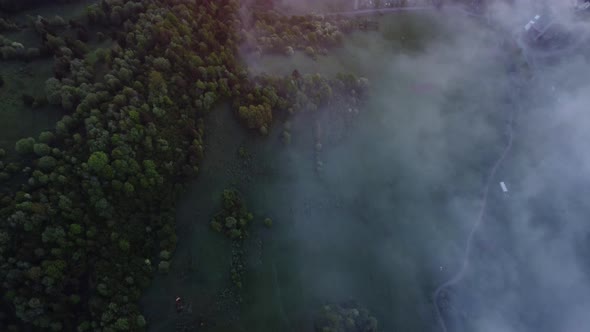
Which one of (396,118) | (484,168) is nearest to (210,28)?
(396,118)

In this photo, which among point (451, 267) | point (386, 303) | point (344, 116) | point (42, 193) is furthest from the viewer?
point (344, 116)

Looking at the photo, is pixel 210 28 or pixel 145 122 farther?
pixel 210 28

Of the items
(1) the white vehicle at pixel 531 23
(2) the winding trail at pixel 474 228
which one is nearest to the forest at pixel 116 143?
(2) the winding trail at pixel 474 228

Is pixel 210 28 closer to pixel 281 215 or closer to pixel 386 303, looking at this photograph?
pixel 281 215

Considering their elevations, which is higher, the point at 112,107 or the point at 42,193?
the point at 112,107

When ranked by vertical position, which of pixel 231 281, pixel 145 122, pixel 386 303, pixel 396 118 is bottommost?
pixel 386 303

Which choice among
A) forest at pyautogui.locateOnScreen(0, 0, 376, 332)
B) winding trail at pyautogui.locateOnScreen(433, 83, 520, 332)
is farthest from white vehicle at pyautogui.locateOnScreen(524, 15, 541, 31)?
forest at pyautogui.locateOnScreen(0, 0, 376, 332)

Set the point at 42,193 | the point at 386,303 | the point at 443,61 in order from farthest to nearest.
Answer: the point at 443,61, the point at 386,303, the point at 42,193

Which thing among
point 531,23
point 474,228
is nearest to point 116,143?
point 474,228
